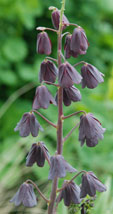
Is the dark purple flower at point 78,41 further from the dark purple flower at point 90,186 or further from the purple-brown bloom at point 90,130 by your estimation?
the dark purple flower at point 90,186

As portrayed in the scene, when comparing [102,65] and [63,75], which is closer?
[63,75]

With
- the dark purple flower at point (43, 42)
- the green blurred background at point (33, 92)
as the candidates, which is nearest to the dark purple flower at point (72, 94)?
the dark purple flower at point (43, 42)

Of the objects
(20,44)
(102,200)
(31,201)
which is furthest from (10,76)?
(31,201)

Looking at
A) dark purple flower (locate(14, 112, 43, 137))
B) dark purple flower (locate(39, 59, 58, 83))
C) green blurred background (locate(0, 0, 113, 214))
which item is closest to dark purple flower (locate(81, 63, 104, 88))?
dark purple flower (locate(39, 59, 58, 83))

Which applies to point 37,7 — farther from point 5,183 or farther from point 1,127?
point 5,183

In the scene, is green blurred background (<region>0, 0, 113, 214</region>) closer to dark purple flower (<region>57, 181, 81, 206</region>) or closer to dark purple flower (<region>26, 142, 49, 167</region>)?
dark purple flower (<region>57, 181, 81, 206</region>)

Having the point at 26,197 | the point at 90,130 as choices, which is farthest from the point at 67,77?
the point at 26,197

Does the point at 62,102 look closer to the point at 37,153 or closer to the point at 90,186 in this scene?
the point at 37,153
